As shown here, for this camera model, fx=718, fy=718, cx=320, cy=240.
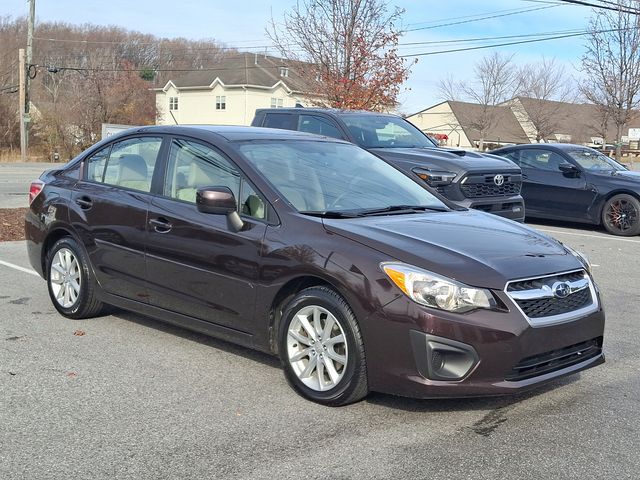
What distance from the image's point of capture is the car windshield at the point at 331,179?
15.6 ft

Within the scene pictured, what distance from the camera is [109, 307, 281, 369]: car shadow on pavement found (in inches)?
199

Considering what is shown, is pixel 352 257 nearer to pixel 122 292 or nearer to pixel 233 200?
pixel 233 200

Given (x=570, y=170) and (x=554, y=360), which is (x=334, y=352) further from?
(x=570, y=170)

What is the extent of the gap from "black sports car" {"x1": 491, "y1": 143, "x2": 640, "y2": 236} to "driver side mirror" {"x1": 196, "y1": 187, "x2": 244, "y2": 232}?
962cm

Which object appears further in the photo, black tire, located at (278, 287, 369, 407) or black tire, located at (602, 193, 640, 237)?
black tire, located at (602, 193, 640, 237)

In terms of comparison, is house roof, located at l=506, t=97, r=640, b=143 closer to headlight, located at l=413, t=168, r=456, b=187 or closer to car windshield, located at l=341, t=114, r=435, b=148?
car windshield, located at l=341, t=114, r=435, b=148

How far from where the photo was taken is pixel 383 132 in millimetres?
10500

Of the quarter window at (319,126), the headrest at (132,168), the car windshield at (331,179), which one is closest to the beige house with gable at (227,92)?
the quarter window at (319,126)

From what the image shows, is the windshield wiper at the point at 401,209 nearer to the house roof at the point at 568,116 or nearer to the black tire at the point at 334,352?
the black tire at the point at 334,352

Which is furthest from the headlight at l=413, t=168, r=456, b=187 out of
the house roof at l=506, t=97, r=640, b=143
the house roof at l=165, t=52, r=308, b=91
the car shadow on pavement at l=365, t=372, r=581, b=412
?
the house roof at l=506, t=97, r=640, b=143

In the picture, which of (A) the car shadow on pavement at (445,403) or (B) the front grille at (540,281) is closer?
(B) the front grille at (540,281)

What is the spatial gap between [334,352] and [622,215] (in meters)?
9.86

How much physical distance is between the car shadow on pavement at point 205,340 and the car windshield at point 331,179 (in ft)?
3.86

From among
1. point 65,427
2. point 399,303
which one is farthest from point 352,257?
point 65,427
